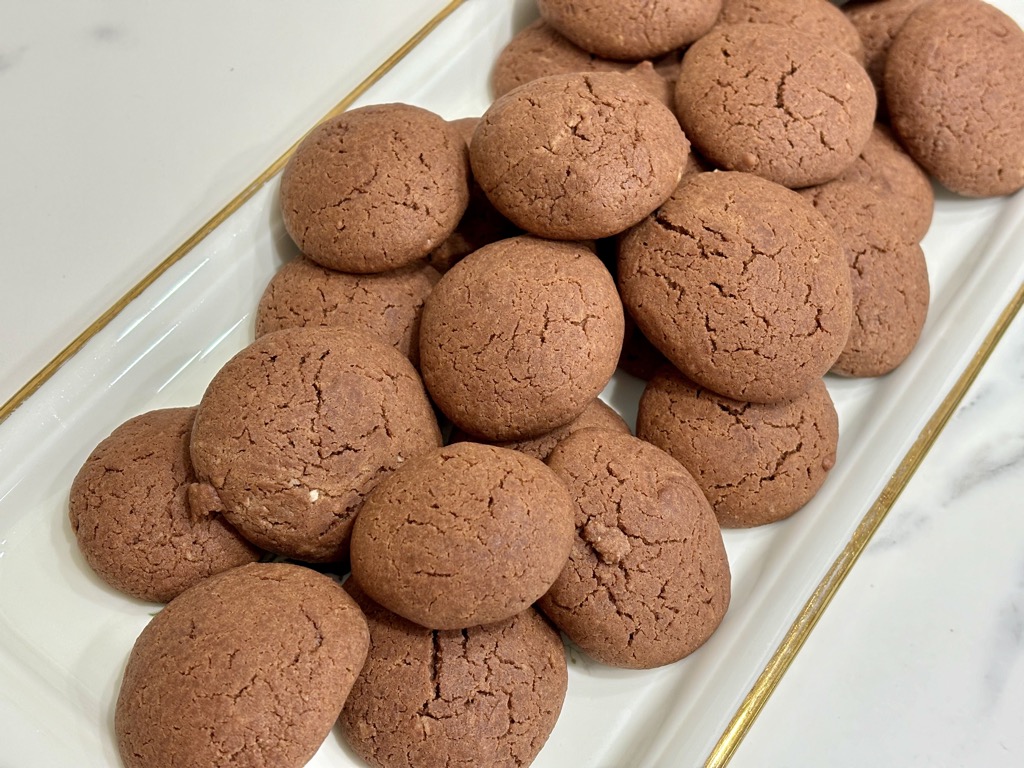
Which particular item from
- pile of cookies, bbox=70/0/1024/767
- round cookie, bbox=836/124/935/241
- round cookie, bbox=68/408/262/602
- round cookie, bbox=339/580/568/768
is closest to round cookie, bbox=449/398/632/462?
pile of cookies, bbox=70/0/1024/767

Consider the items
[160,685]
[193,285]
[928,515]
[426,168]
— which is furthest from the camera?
[928,515]

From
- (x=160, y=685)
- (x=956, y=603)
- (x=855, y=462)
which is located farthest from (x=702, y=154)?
(x=160, y=685)

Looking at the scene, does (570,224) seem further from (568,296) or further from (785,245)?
(785,245)

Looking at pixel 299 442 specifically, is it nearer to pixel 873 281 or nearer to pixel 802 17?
pixel 873 281

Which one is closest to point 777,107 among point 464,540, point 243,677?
point 464,540

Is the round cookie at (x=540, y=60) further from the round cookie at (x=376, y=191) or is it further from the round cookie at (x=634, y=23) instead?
the round cookie at (x=376, y=191)

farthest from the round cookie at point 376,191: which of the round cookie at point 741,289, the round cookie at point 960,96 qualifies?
the round cookie at point 960,96
